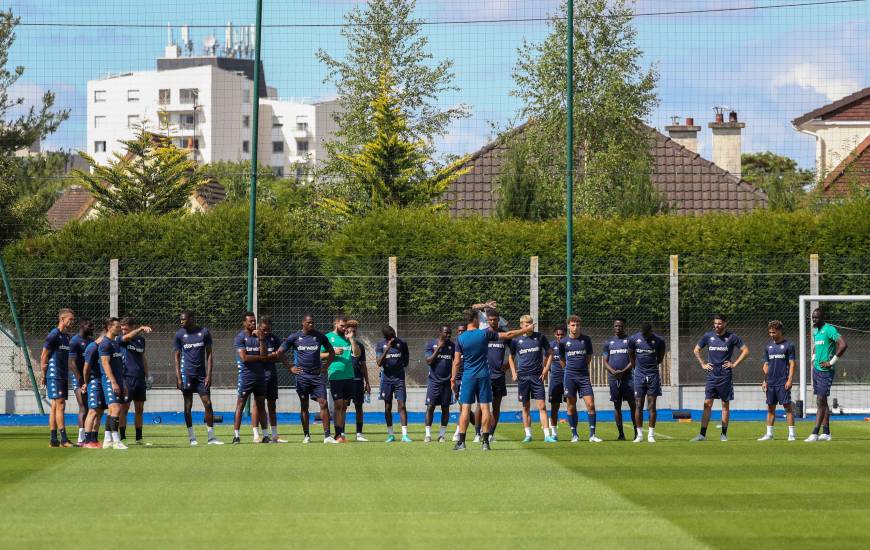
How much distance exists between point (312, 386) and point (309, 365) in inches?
12.4

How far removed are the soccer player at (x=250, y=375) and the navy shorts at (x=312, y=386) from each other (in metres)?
0.55

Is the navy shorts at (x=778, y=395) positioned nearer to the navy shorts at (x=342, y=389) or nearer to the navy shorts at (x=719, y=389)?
the navy shorts at (x=719, y=389)

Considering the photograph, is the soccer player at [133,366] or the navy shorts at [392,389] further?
the navy shorts at [392,389]

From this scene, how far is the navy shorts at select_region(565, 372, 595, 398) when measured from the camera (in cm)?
1970

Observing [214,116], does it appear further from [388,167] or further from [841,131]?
[388,167]

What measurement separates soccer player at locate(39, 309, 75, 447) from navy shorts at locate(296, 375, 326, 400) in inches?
132

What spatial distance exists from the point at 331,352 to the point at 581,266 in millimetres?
9851

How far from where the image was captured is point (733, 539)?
9570 mm

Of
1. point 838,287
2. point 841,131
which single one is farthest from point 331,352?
point 841,131

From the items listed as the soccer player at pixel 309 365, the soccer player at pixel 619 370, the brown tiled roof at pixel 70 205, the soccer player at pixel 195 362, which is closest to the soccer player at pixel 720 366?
the soccer player at pixel 619 370

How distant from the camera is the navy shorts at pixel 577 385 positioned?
19.7m

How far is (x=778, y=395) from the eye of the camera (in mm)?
20500

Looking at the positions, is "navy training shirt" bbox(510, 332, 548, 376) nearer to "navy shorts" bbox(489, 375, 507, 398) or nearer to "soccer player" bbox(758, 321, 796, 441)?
"navy shorts" bbox(489, 375, 507, 398)

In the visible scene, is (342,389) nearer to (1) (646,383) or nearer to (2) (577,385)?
(2) (577,385)
